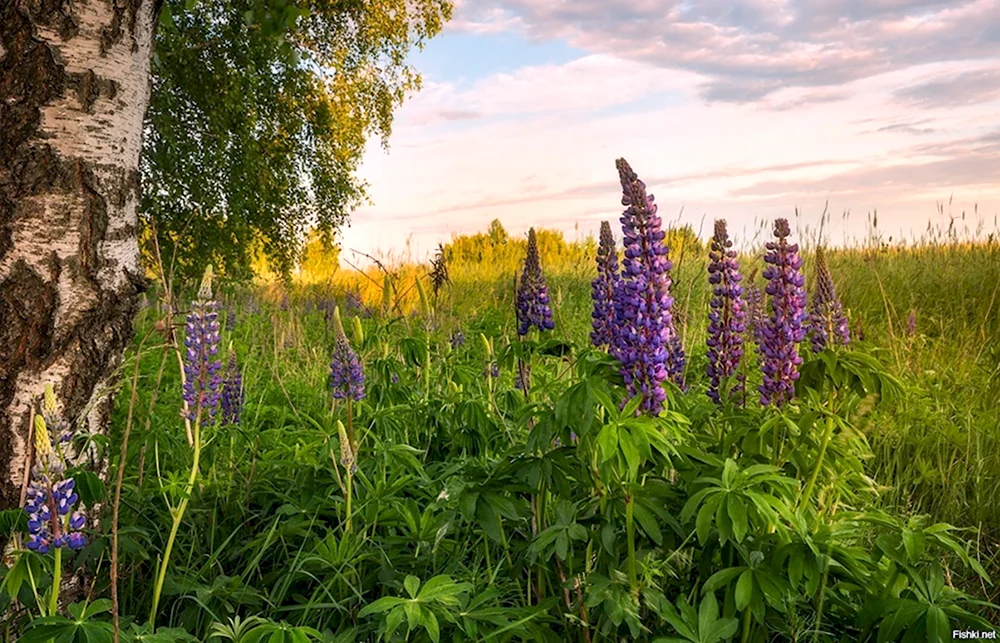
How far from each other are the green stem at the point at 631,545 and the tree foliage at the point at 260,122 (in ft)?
36.0

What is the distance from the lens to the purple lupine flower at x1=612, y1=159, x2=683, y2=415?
7.52 ft

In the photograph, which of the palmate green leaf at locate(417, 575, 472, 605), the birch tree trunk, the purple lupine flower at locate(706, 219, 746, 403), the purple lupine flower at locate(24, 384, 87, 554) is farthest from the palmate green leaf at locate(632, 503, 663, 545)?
the birch tree trunk

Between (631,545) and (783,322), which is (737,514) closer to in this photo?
(631,545)

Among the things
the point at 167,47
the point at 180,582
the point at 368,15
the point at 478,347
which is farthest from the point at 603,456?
the point at 368,15

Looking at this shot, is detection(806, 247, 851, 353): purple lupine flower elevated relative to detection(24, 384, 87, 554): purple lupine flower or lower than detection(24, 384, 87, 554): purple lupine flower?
elevated

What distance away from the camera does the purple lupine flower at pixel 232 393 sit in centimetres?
390

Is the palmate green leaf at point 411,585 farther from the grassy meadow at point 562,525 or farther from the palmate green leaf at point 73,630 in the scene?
the palmate green leaf at point 73,630

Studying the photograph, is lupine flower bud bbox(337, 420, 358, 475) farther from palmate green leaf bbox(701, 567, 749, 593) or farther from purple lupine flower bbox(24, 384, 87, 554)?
palmate green leaf bbox(701, 567, 749, 593)

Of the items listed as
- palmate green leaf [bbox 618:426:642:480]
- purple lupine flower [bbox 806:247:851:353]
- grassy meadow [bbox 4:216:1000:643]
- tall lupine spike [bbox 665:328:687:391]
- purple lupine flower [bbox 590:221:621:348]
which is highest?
purple lupine flower [bbox 590:221:621:348]

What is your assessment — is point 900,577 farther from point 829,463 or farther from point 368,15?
point 368,15

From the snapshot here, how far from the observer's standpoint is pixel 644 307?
231 cm

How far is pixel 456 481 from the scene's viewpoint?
2.95 metres

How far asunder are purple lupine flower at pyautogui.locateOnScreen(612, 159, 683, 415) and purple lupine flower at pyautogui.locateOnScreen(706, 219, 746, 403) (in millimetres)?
498

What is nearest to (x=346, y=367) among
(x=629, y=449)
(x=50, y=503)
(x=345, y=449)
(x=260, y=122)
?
(x=345, y=449)
